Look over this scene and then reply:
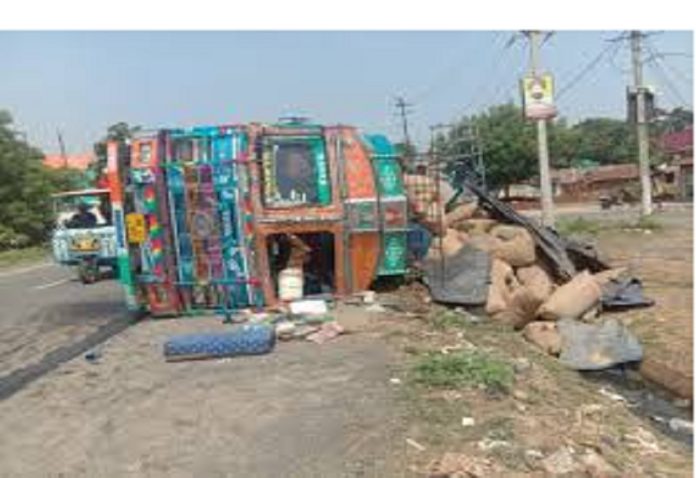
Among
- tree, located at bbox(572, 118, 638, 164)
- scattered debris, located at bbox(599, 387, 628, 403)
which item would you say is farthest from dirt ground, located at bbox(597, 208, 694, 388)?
tree, located at bbox(572, 118, 638, 164)

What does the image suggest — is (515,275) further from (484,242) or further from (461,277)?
(461,277)

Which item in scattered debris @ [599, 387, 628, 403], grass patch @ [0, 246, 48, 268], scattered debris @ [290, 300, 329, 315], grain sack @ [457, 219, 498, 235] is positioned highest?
grain sack @ [457, 219, 498, 235]

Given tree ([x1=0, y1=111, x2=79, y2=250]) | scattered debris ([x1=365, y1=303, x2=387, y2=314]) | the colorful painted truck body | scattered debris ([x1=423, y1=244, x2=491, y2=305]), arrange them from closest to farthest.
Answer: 1. scattered debris ([x1=365, y1=303, x2=387, y2=314])
2. the colorful painted truck body
3. scattered debris ([x1=423, y1=244, x2=491, y2=305])
4. tree ([x1=0, y1=111, x2=79, y2=250])

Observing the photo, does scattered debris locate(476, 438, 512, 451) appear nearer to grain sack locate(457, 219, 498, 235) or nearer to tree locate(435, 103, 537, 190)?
grain sack locate(457, 219, 498, 235)

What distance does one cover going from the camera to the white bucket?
460 inches

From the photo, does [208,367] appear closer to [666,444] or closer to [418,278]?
[666,444]

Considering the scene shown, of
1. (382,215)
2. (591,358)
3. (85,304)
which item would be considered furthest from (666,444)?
(85,304)

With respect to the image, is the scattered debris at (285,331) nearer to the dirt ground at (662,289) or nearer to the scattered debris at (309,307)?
the scattered debris at (309,307)

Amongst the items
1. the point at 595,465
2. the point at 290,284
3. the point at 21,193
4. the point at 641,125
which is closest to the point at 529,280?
the point at 290,284

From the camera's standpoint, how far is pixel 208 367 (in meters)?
8.45

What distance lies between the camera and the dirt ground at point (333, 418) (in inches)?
217

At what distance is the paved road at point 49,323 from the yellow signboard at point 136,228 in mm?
1071

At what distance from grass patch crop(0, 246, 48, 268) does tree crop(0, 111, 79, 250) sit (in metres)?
0.95

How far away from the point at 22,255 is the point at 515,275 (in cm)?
3020
